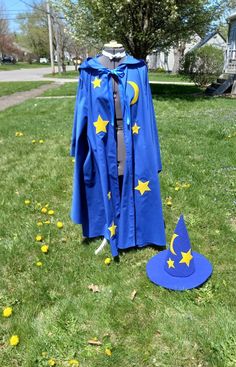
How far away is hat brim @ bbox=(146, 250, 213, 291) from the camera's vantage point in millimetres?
3248

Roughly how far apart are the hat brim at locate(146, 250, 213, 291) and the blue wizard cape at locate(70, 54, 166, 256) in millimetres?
284

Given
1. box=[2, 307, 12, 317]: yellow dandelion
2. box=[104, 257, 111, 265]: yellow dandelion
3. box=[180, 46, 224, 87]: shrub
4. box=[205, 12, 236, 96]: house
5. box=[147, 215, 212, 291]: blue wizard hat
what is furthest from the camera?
box=[180, 46, 224, 87]: shrub

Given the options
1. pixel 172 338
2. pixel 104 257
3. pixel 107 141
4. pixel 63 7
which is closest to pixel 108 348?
pixel 172 338

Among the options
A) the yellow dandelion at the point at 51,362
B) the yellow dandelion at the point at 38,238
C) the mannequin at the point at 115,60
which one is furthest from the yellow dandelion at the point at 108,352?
the mannequin at the point at 115,60

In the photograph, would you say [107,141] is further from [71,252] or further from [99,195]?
[71,252]

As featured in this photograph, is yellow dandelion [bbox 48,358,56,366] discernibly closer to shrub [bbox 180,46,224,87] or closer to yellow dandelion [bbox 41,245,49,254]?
yellow dandelion [bbox 41,245,49,254]

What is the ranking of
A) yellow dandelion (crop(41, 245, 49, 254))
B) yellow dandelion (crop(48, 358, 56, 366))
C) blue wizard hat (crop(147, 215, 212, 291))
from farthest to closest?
yellow dandelion (crop(41, 245, 49, 254)), blue wizard hat (crop(147, 215, 212, 291)), yellow dandelion (crop(48, 358, 56, 366))

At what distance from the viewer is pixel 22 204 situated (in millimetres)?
4973

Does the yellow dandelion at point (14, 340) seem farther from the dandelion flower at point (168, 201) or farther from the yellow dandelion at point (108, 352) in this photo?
the dandelion flower at point (168, 201)

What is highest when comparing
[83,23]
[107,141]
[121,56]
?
[83,23]

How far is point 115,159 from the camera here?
3.43 metres

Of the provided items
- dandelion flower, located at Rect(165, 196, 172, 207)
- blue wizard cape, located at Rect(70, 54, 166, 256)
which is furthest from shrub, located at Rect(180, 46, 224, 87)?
blue wizard cape, located at Rect(70, 54, 166, 256)

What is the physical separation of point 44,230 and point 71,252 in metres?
0.59

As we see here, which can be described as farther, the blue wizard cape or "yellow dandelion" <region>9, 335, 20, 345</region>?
the blue wizard cape
